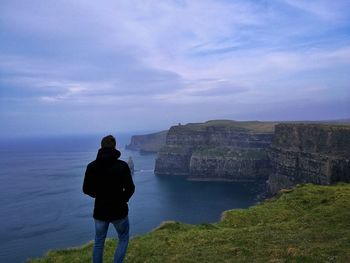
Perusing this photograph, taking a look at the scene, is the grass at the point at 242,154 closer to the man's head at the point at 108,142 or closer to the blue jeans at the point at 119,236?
the blue jeans at the point at 119,236

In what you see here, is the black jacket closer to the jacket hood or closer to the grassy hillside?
the jacket hood

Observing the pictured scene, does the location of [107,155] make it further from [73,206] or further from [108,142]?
[73,206]

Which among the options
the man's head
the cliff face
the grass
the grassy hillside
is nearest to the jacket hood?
the man's head

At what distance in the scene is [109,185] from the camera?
10.1 m

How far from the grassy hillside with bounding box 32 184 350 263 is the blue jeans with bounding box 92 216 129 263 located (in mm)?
3008

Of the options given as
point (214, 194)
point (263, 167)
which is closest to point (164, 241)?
point (214, 194)

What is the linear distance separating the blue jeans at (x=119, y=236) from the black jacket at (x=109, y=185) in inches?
9.4

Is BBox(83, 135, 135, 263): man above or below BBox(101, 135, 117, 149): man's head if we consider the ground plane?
below

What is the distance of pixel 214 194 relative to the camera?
452 ft

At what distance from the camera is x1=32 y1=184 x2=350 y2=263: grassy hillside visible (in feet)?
40.9

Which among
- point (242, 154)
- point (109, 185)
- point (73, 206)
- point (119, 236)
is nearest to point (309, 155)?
point (242, 154)

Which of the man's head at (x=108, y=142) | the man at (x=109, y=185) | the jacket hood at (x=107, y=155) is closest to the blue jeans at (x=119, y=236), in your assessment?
the man at (x=109, y=185)

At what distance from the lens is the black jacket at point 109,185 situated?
10164 mm

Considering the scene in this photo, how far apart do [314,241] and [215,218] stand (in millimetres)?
84072
